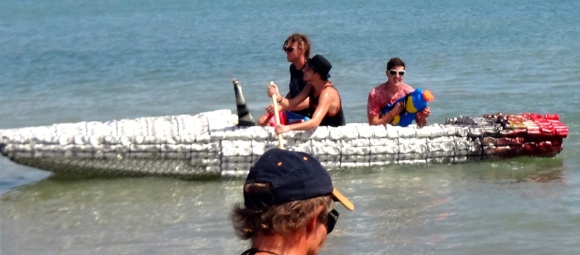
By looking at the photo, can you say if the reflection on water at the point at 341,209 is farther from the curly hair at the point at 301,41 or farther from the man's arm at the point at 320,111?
the curly hair at the point at 301,41

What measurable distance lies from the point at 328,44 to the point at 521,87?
11.3 meters

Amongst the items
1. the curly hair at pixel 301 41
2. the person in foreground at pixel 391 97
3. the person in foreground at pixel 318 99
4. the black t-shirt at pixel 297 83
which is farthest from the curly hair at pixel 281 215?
the person in foreground at pixel 391 97

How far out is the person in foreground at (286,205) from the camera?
280 centimetres

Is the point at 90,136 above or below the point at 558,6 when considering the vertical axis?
below

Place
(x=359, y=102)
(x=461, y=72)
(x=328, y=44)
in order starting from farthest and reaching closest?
(x=328, y=44), (x=461, y=72), (x=359, y=102)

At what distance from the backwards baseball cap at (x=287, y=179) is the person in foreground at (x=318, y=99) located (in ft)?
22.9

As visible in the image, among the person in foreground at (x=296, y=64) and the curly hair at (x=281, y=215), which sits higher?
the person in foreground at (x=296, y=64)

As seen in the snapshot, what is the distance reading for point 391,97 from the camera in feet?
35.3

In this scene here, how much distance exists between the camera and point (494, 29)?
28297mm

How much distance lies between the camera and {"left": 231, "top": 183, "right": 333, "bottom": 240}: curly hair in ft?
9.16

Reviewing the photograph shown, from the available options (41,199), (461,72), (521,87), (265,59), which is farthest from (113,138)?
(265,59)

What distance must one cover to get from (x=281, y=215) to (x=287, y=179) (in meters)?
0.09

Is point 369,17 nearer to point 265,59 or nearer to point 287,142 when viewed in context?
point 265,59

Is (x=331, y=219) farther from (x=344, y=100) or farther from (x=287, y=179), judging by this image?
(x=344, y=100)
